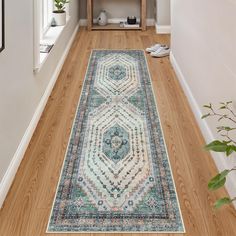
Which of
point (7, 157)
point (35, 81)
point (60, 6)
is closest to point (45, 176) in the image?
point (7, 157)

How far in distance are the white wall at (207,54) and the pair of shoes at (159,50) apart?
28.7 inches

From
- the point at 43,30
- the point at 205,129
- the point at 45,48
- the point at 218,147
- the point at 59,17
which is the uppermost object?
the point at 59,17

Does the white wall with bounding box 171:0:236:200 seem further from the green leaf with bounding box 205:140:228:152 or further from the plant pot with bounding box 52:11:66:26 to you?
the plant pot with bounding box 52:11:66:26

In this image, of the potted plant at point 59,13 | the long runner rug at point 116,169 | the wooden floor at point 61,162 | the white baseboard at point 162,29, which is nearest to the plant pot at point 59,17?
the potted plant at point 59,13

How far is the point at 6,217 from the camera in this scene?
229cm

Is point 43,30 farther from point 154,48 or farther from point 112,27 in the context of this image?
point 112,27

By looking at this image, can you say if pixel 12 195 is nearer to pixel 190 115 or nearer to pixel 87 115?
pixel 87 115

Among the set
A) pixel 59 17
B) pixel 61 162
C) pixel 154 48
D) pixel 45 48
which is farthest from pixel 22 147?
pixel 154 48

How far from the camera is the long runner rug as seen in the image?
2.28 m

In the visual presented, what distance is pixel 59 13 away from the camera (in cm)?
502

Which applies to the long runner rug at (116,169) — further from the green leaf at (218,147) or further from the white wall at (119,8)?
the white wall at (119,8)

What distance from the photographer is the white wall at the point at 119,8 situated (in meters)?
6.95

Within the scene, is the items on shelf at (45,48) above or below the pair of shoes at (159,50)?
above

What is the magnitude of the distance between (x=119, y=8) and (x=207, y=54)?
410 cm
